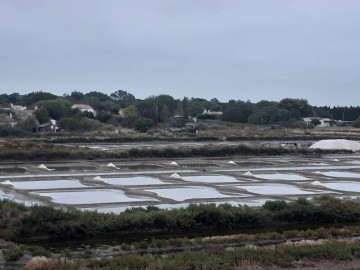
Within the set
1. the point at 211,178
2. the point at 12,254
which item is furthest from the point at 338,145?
the point at 12,254

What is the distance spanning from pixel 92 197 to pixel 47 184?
451cm

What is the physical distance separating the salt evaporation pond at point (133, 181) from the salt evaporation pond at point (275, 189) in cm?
426

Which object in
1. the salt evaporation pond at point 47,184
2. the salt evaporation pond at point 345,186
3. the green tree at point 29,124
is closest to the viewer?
the salt evaporation pond at point 47,184

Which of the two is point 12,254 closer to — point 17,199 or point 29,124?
point 17,199

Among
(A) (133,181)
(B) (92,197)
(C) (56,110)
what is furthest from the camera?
(C) (56,110)

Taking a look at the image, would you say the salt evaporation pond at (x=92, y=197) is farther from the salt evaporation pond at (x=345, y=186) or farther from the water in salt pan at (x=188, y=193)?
the salt evaporation pond at (x=345, y=186)

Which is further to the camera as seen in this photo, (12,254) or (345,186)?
(345,186)

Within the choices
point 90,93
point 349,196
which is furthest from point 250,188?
point 90,93

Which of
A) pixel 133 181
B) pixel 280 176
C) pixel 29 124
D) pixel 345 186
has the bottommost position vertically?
pixel 345 186

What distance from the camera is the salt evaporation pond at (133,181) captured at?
28.8 metres

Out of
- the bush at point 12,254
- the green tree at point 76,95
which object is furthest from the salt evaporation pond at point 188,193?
the green tree at point 76,95

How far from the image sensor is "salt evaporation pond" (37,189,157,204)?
23.0 m

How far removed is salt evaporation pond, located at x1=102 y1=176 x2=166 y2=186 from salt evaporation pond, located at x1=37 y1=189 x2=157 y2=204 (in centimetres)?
277

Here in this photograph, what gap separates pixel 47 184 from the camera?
1098 inches
